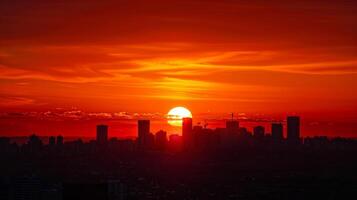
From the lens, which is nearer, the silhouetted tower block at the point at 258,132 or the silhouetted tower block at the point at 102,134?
the silhouetted tower block at the point at 258,132

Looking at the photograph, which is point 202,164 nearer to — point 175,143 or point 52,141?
point 175,143

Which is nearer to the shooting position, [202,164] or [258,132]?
[202,164]

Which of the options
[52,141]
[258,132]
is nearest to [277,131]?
[258,132]

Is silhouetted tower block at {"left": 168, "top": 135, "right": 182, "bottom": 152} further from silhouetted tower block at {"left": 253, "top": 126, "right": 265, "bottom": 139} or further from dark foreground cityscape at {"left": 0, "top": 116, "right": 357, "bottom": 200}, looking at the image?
silhouetted tower block at {"left": 253, "top": 126, "right": 265, "bottom": 139}

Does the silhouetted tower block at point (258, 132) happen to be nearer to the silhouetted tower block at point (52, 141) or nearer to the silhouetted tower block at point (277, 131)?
the silhouetted tower block at point (277, 131)

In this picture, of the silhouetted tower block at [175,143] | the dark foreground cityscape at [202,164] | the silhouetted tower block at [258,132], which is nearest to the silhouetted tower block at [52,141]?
the dark foreground cityscape at [202,164]

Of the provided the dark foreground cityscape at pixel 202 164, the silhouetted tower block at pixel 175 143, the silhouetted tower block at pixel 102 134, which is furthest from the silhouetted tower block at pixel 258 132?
the silhouetted tower block at pixel 102 134

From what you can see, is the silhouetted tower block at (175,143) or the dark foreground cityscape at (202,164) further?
the silhouetted tower block at (175,143)
